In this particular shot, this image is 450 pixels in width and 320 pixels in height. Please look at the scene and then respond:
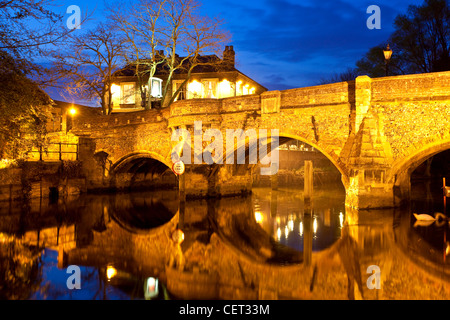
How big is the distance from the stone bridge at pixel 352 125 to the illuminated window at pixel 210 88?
12.5 metres

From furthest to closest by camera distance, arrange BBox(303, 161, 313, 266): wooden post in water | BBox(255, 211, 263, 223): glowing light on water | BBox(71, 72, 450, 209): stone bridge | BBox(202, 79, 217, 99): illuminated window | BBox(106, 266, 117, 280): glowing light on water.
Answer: BBox(202, 79, 217, 99): illuminated window, BBox(255, 211, 263, 223): glowing light on water, BBox(71, 72, 450, 209): stone bridge, BBox(303, 161, 313, 266): wooden post in water, BBox(106, 266, 117, 280): glowing light on water

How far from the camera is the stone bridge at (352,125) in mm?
12812

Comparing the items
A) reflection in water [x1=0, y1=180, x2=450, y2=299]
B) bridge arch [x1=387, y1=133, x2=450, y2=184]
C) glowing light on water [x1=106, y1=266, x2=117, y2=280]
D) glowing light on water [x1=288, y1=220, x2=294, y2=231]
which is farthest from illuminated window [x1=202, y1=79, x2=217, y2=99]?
glowing light on water [x1=106, y1=266, x2=117, y2=280]

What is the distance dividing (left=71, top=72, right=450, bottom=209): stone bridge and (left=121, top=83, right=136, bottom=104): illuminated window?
14.0m

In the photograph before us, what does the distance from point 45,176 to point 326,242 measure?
15423mm

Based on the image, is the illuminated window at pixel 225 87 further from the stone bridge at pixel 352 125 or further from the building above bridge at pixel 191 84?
the stone bridge at pixel 352 125

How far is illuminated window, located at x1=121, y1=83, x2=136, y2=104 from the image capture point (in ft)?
108

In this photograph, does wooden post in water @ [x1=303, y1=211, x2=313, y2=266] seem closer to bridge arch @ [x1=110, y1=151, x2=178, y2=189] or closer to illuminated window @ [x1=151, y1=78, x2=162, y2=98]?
bridge arch @ [x1=110, y1=151, x2=178, y2=189]

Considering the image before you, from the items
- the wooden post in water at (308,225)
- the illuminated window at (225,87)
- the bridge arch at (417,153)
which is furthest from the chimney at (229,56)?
the bridge arch at (417,153)

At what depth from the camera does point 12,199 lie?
16.8 metres

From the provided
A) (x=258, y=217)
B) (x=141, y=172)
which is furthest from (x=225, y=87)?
(x=258, y=217)
